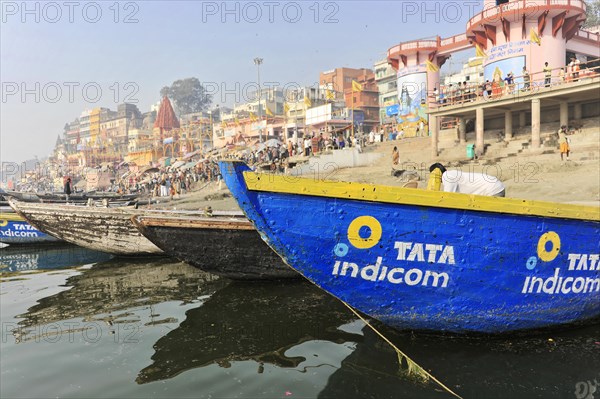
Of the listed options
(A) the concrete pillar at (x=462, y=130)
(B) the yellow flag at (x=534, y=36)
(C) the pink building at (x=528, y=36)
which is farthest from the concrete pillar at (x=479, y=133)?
(B) the yellow flag at (x=534, y=36)

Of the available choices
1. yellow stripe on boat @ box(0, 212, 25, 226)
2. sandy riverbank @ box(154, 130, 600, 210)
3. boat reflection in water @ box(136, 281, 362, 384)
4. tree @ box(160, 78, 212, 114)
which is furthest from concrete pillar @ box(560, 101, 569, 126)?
tree @ box(160, 78, 212, 114)

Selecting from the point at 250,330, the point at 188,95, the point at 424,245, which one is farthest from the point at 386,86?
the point at 188,95

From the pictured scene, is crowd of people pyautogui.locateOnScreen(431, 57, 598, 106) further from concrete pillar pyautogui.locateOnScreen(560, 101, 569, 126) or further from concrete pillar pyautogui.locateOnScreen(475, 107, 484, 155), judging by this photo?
concrete pillar pyautogui.locateOnScreen(560, 101, 569, 126)

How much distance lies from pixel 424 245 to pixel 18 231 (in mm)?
14273

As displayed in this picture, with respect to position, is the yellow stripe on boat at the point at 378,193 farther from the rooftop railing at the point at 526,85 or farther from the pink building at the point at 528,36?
the pink building at the point at 528,36

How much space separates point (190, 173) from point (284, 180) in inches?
1331

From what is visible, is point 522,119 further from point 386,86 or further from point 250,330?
point 386,86

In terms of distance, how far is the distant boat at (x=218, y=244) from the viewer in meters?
7.45

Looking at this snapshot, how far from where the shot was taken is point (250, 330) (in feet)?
18.0

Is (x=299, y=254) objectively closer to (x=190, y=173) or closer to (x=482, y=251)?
(x=482, y=251)

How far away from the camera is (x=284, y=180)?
4.04 m

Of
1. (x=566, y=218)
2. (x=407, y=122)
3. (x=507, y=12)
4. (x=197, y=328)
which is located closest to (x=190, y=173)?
(x=407, y=122)

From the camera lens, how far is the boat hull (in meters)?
10.2

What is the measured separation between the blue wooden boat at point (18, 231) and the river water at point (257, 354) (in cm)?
762
